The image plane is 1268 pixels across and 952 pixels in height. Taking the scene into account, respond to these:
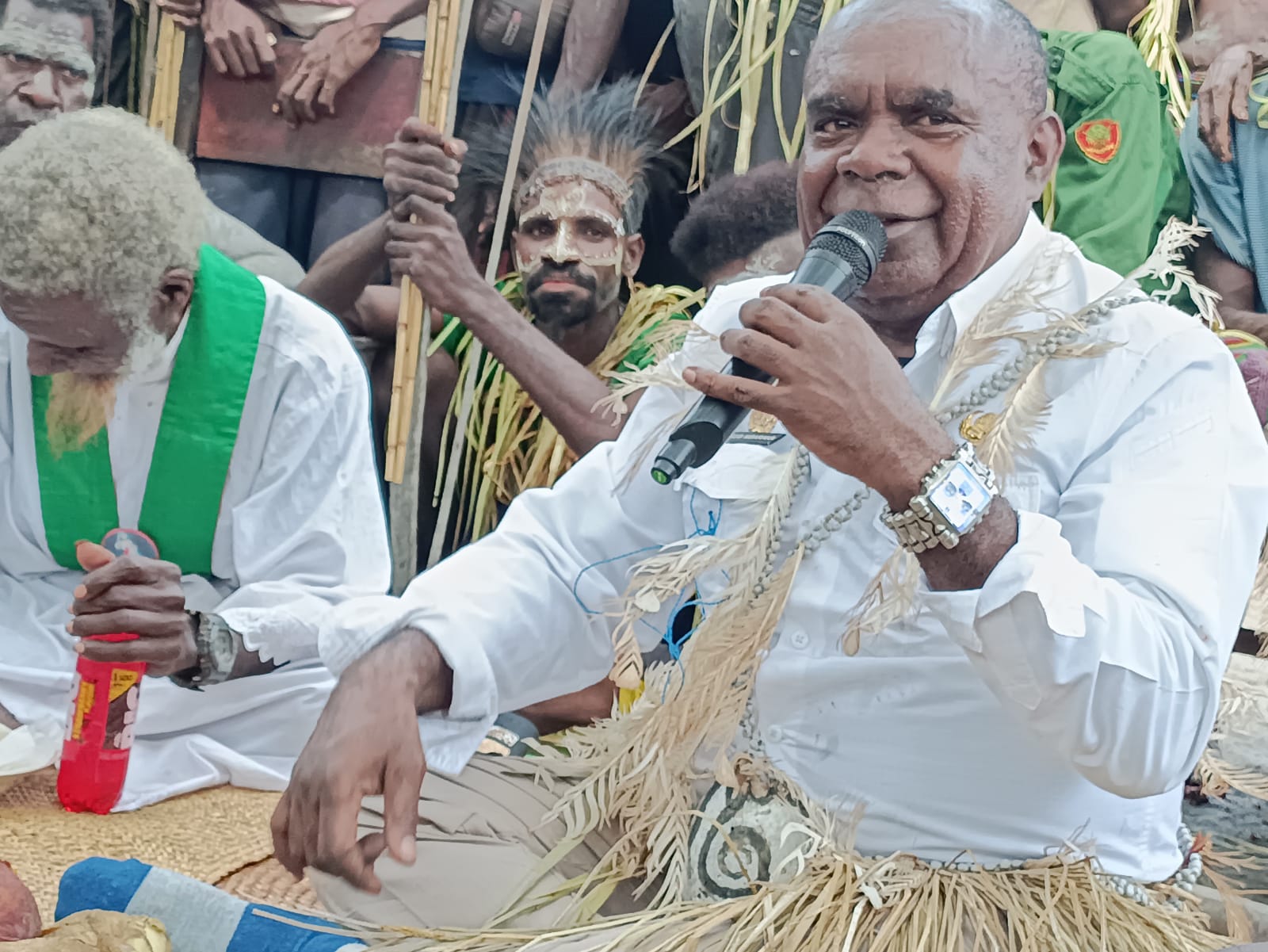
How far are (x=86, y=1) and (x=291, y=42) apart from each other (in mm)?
367

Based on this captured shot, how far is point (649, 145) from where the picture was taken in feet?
6.32

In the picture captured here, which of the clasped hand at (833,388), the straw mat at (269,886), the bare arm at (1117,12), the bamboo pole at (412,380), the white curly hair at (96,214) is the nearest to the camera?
the clasped hand at (833,388)

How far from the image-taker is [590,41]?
195cm

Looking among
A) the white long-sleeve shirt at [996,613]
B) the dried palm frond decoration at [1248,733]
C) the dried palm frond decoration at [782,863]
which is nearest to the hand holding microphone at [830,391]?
the white long-sleeve shirt at [996,613]

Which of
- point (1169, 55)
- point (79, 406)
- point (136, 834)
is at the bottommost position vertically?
point (136, 834)

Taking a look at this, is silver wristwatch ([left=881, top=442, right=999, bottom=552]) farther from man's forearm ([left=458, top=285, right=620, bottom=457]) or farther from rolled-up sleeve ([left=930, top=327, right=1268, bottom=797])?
man's forearm ([left=458, top=285, right=620, bottom=457])

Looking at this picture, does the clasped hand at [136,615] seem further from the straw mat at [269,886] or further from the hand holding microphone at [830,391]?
the hand holding microphone at [830,391]

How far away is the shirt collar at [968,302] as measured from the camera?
47.6 inches

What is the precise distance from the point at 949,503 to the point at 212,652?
4.10 feet

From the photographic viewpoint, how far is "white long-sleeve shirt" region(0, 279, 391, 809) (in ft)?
6.16

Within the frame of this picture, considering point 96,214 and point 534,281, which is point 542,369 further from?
point 96,214

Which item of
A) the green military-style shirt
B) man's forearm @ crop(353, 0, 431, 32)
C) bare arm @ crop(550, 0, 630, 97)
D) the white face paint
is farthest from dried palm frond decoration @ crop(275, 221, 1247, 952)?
man's forearm @ crop(353, 0, 431, 32)

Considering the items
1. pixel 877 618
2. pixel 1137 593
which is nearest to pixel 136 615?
pixel 877 618

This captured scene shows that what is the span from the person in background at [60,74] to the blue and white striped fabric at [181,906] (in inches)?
41.0
